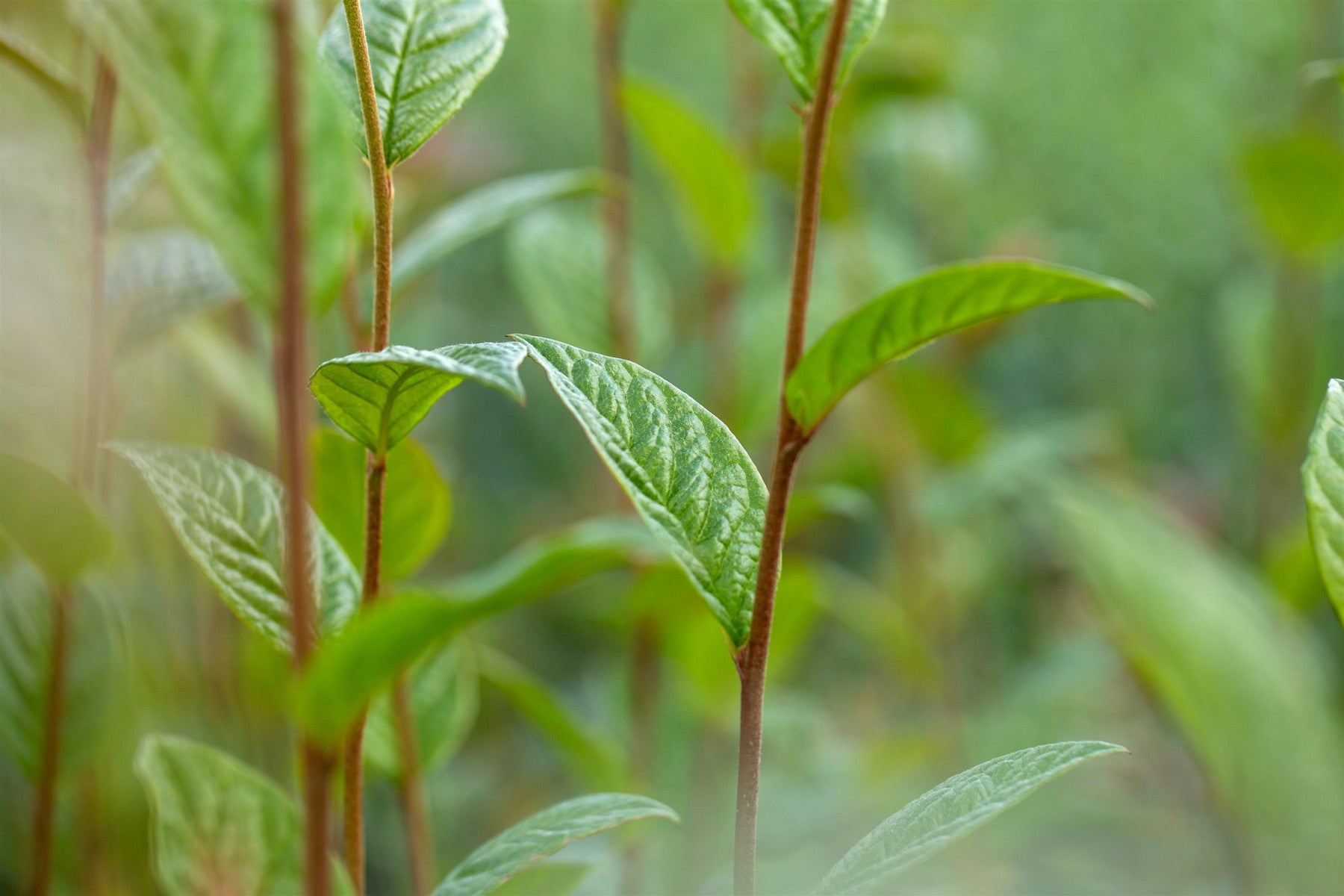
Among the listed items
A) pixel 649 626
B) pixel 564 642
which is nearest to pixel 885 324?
pixel 649 626

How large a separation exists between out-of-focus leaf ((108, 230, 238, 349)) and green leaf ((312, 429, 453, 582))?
0.43 feet

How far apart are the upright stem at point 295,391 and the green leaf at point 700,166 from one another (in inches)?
14.6

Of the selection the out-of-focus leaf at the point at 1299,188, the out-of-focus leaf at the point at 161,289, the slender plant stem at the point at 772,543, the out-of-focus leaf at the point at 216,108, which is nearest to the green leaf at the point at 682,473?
the slender plant stem at the point at 772,543

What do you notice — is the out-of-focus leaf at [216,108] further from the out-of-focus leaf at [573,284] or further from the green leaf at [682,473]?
the out-of-focus leaf at [573,284]

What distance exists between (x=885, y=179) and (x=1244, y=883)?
1.11 metres

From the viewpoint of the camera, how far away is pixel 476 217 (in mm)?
385

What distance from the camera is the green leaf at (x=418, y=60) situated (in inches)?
10.1

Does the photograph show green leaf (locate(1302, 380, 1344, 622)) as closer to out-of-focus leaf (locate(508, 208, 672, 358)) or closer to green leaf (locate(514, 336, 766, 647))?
green leaf (locate(514, 336, 766, 647))

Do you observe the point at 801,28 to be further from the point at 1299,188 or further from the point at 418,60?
the point at 1299,188

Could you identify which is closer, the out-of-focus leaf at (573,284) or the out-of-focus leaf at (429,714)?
the out-of-focus leaf at (429,714)

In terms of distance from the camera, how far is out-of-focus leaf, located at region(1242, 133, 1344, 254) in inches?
27.7

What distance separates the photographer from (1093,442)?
89 centimetres

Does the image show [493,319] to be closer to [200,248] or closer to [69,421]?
[69,421]

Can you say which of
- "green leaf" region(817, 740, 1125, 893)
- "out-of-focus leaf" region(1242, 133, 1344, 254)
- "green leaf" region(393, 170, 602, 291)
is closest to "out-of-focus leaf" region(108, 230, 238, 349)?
"green leaf" region(393, 170, 602, 291)
